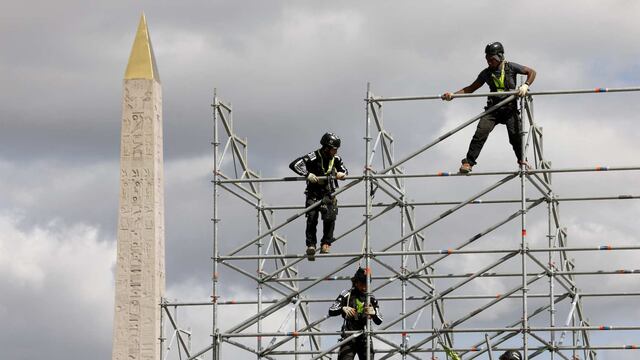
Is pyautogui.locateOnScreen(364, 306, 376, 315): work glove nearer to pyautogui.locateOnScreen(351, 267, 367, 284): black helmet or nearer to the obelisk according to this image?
pyautogui.locateOnScreen(351, 267, 367, 284): black helmet

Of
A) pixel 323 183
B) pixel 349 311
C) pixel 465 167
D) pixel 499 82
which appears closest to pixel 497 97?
pixel 499 82

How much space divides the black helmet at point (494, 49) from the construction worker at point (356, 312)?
3441mm

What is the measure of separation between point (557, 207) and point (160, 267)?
793 centimetres

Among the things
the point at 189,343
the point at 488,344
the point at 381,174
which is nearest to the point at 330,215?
the point at 381,174

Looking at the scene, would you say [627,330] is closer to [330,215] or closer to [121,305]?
[330,215]

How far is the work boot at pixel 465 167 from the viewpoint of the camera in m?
34.9

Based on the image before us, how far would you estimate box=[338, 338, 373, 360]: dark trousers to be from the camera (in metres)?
34.8

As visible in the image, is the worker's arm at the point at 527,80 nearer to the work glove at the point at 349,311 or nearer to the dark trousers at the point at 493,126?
the dark trousers at the point at 493,126

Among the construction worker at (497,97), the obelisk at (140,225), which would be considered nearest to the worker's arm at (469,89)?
the construction worker at (497,97)

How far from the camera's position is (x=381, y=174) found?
118 feet

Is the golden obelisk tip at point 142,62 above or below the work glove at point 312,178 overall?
above

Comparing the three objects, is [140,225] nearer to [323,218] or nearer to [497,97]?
[323,218]

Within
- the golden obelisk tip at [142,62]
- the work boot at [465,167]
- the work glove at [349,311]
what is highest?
the golden obelisk tip at [142,62]

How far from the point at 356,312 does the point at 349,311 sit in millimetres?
160
